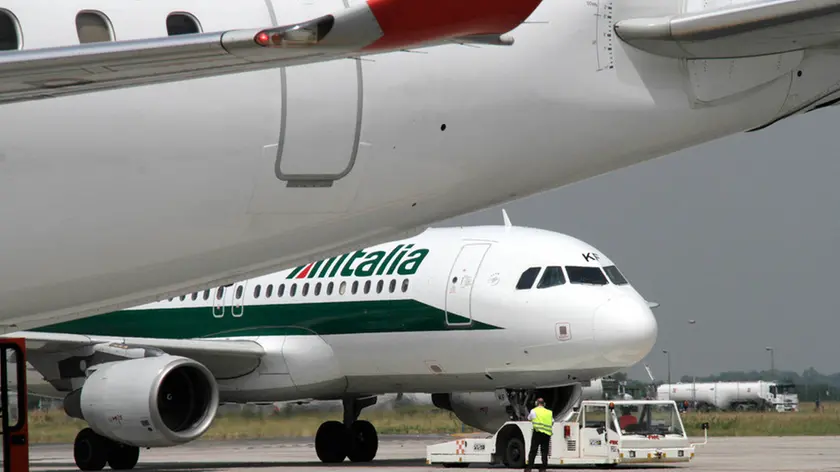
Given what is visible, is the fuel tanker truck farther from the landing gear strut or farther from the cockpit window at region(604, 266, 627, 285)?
the cockpit window at region(604, 266, 627, 285)

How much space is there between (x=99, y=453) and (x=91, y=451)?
0.13 m

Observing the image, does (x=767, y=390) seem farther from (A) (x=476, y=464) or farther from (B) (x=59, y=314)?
(B) (x=59, y=314)

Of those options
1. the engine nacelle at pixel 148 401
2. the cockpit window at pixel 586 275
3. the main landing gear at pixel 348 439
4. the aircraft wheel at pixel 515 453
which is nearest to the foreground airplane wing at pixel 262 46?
the engine nacelle at pixel 148 401

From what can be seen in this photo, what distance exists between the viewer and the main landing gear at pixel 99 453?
19891mm

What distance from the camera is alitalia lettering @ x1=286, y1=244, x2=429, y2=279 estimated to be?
19.7m

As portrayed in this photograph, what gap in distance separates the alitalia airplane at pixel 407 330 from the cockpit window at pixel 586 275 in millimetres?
27

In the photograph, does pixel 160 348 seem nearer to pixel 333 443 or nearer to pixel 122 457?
pixel 122 457

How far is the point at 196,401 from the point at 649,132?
10.1m

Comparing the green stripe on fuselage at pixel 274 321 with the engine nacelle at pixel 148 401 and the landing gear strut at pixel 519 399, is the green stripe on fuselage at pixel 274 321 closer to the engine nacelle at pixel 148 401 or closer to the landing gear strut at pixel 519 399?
the landing gear strut at pixel 519 399

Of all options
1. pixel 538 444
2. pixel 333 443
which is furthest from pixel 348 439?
pixel 538 444

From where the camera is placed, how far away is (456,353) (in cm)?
1886

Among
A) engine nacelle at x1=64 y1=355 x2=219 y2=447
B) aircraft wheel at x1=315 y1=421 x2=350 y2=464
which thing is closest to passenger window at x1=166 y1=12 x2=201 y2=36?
engine nacelle at x1=64 y1=355 x2=219 y2=447

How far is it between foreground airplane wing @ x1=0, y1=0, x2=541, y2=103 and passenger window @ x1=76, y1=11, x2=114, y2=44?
1.91 m

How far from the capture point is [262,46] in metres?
3.52
